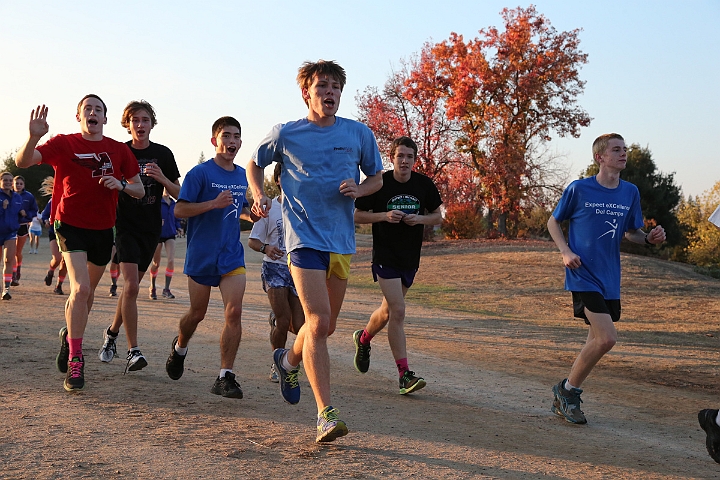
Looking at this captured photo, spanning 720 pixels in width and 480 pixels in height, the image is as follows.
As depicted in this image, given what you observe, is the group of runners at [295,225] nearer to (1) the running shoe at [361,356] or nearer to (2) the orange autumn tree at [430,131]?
(1) the running shoe at [361,356]

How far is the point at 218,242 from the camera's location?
6.67 metres

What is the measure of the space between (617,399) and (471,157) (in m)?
28.1

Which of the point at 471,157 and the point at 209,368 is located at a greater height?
the point at 471,157

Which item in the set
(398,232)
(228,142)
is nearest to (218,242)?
(228,142)

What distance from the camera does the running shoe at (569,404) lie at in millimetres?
6191

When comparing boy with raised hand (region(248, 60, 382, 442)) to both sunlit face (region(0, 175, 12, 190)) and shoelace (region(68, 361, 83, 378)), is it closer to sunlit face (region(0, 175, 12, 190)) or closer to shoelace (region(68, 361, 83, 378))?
shoelace (region(68, 361, 83, 378))

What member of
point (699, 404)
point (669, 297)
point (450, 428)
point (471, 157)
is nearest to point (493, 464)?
point (450, 428)

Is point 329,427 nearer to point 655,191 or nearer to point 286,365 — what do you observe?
point 286,365

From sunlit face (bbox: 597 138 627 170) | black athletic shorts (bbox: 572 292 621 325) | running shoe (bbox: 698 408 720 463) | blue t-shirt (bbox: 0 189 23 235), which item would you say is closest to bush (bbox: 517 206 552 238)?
blue t-shirt (bbox: 0 189 23 235)

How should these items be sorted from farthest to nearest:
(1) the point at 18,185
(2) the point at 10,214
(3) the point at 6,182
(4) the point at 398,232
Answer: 1. (1) the point at 18,185
2. (3) the point at 6,182
3. (2) the point at 10,214
4. (4) the point at 398,232

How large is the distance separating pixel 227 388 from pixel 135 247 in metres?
1.97

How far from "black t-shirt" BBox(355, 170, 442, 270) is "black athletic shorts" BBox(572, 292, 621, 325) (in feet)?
4.90

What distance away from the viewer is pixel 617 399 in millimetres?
7363

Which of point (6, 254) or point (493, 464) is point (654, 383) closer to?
point (493, 464)
